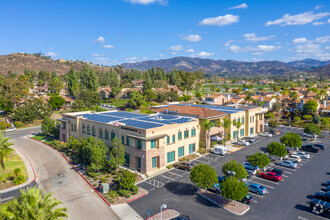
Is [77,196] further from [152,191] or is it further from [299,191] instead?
[299,191]

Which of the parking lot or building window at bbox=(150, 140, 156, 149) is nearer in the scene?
the parking lot

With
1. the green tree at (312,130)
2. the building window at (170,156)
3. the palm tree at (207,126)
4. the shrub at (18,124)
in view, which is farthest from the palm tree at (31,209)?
the shrub at (18,124)

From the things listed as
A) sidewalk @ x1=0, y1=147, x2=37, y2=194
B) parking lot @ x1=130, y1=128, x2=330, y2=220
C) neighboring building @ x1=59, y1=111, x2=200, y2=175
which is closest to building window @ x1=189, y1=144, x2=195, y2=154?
neighboring building @ x1=59, y1=111, x2=200, y2=175

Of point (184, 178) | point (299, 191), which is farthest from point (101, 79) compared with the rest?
point (299, 191)

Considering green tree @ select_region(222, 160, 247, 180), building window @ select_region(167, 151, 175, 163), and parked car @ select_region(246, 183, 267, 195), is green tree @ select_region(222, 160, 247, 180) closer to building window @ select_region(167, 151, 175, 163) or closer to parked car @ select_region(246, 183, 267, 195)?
parked car @ select_region(246, 183, 267, 195)

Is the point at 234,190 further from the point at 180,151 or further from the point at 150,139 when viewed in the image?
the point at 180,151

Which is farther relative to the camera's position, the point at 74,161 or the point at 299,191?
the point at 74,161
